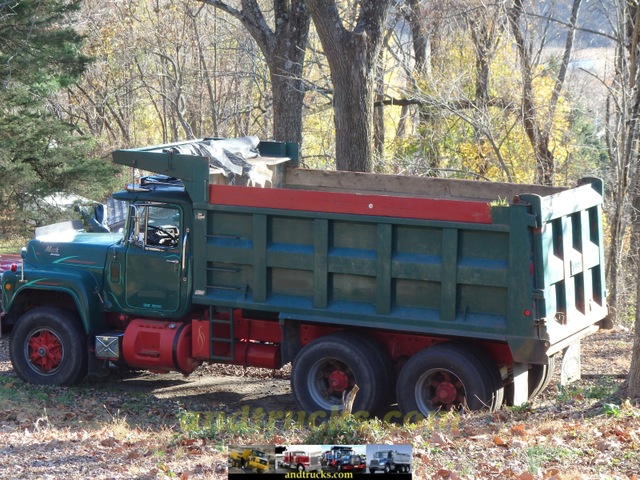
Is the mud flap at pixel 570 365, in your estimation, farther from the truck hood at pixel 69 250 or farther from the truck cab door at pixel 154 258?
the truck hood at pixel 69 250

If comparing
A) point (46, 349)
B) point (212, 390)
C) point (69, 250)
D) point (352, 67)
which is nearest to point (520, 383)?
point (212, 390)

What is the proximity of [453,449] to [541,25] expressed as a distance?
1561cm

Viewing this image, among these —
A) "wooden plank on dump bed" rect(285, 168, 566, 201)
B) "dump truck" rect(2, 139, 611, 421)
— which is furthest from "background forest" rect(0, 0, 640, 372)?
"dump truck" rect(2, 139, 611, 421)

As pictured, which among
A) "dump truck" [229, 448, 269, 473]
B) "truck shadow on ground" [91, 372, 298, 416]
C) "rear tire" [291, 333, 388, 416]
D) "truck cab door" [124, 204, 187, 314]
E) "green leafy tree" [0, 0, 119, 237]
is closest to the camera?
"dump truck" [229, 448, 269, 473]

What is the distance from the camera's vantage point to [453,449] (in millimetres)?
6348

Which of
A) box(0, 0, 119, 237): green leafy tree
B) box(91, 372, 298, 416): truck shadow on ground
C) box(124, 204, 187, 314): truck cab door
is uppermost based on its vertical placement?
box(0, 0, 119, 237): green leafy tree

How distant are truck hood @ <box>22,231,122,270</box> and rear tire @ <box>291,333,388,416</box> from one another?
2.66m

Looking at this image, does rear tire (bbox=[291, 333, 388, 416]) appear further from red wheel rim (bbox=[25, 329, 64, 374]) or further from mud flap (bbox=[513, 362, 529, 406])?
red wheel rim (bbox=[25, 329, 64, 374])

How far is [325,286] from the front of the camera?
8.42m

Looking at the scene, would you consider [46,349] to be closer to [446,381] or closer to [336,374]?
[336,374]

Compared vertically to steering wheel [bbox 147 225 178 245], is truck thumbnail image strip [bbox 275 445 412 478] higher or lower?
lower

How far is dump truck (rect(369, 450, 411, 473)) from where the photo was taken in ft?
13.1

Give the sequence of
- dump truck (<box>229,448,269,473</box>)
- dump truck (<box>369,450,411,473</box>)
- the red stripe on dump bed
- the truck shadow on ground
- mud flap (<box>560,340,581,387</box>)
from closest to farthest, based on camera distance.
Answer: dump truck (<box>369,450,411,473</box>)
dump truck (<box>229,448,269,473</box>)
the red stripe on dump bed
mud flap (<box>560,340,581,387</box>)
the truck shadow on ground

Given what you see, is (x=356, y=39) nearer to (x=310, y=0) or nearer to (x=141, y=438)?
(x=310, y=0)
